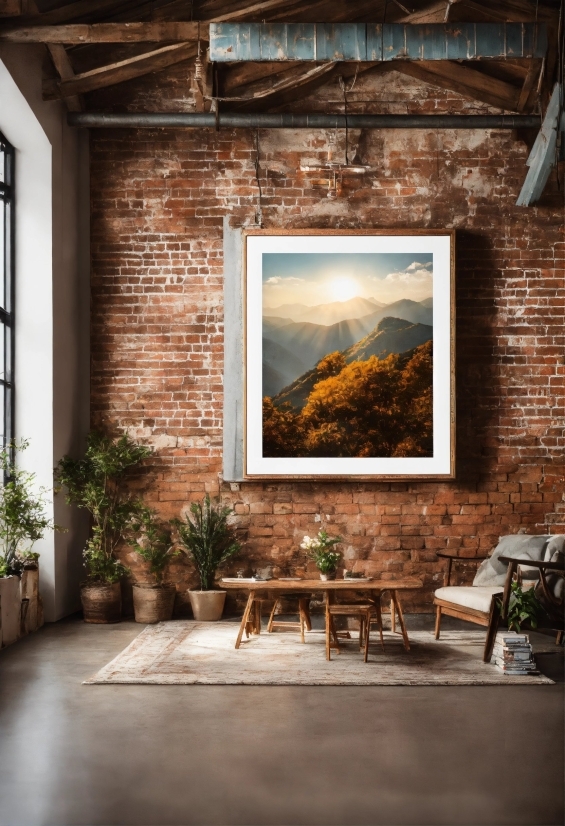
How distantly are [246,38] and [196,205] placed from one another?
6.99ft

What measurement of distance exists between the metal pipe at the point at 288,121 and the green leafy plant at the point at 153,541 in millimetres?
3533

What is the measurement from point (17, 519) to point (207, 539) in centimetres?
180

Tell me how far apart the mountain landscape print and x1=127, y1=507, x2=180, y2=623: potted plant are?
1220 millimetres

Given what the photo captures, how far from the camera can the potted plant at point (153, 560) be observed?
758 cm

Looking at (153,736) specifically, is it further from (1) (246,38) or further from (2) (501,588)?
(1) (246,38)

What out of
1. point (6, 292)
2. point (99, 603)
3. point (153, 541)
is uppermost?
point (6, 292)

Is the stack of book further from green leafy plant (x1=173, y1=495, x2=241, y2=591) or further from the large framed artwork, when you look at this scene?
green leafy plant (x1=173, y1=495, x2=241, y2=591)

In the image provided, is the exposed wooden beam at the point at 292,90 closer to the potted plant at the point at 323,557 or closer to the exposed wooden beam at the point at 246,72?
the exposed wooden beam at the point at 246,72

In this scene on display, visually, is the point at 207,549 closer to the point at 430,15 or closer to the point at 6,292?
the point at 6,292

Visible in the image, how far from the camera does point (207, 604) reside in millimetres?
7668

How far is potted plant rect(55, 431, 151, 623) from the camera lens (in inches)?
296

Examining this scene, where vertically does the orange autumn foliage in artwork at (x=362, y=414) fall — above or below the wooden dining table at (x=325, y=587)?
above

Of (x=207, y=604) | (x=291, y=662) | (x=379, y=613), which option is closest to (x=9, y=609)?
(x=207, y=604)

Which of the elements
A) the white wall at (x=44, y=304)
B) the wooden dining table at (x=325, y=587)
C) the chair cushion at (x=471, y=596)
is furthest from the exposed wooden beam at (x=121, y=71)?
the chair cushion at (x=471, y=596)
